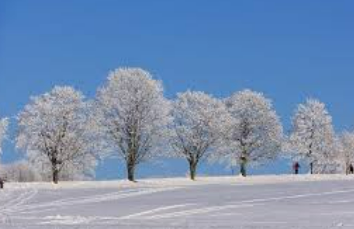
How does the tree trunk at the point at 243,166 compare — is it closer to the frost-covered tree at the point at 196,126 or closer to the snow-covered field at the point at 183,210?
the frost-covered tree at the point at 196,126

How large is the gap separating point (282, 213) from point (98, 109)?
4631 centimetres

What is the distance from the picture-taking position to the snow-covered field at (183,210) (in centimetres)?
2347

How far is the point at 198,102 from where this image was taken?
3209 inches

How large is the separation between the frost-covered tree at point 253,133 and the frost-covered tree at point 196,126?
318 cm

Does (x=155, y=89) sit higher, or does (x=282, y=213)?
(x=155, y=89)

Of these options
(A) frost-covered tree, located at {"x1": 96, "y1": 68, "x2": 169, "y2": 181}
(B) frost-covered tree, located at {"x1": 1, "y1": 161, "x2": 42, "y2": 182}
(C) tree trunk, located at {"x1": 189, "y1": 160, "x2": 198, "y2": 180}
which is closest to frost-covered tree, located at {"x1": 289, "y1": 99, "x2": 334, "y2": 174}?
(C) tree trunk, located at {"x1": 189, "y1": 160, "x2": 198, "y2": 180}

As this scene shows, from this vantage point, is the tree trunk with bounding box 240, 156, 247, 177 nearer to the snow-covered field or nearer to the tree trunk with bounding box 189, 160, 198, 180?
the tree trunk with bounding box 189, 160, 198, 180

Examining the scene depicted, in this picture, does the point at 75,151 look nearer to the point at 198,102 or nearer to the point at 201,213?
the point at 198,102

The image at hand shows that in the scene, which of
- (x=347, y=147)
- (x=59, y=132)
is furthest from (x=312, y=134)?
(x=59, y=132)

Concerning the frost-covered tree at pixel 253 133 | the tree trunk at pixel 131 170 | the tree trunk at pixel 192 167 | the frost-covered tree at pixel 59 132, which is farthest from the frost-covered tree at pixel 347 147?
the frost-covered tree at pixel 59 132

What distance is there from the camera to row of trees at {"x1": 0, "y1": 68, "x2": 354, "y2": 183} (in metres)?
71.2

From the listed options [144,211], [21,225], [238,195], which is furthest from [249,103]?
[21,225]

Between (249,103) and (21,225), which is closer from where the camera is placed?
(21,225)

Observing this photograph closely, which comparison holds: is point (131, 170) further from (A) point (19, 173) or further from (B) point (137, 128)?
(A) point (19, 173)
